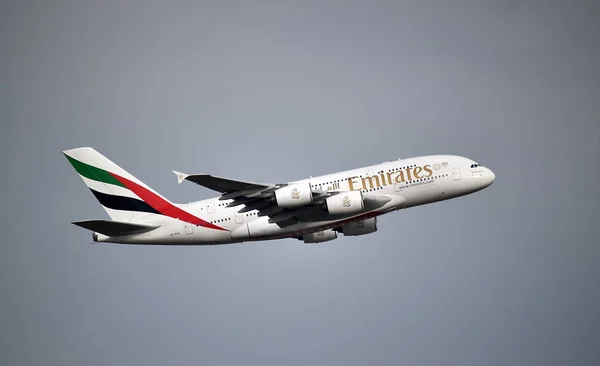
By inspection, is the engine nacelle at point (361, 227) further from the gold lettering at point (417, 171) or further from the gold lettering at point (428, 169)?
the gold lettering at point (428, 169)

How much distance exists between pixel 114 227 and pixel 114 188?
488cm

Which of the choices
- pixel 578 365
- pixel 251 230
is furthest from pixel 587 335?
pixel 251 230

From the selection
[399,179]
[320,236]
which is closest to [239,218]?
[320,236]

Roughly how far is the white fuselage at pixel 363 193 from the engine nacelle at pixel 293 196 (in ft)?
8.60

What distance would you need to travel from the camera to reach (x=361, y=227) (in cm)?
5516

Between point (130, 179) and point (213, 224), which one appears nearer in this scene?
point (213, 224)

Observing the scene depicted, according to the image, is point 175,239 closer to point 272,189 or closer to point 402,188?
point 272,189

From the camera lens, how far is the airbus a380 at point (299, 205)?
49.7 meters

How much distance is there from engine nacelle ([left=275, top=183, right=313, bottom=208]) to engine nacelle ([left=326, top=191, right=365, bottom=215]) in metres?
1.45

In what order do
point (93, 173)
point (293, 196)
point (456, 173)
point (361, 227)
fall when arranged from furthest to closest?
1. point (93, 173)
2. point (361, 227)
3. point (456, 173)
4. point (293, 196)

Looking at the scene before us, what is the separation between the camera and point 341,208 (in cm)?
4966

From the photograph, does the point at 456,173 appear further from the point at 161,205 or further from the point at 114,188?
the point at 114,188

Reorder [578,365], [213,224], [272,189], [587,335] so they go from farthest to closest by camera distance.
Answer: [587,335] < [578,365] < [213,224] < [272,189]

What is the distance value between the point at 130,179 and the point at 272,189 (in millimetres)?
12065
